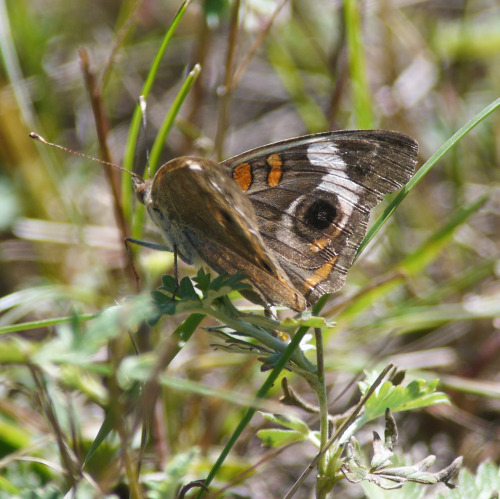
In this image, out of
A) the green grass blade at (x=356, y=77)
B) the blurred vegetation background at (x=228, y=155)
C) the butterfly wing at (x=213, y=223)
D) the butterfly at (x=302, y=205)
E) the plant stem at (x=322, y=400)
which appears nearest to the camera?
the plant stem at (x=322, y=400)

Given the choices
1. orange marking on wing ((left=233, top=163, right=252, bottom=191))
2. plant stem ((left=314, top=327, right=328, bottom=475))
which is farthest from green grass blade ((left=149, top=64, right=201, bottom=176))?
plant stem ((left=314, top=327, right=328, bottom=475))

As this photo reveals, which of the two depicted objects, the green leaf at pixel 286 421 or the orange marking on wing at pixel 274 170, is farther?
the orange marking on wing at pixel 274 170

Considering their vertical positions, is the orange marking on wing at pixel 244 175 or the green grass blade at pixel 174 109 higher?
the green grass blade at pixel 174 109

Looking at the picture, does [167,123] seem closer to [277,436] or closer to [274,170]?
[274,170]

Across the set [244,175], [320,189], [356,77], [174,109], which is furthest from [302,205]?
[356,77]

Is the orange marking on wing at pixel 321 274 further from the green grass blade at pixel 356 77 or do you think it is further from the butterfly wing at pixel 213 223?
the green grass blade at pixel 356 77

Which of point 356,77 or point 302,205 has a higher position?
point 356,77

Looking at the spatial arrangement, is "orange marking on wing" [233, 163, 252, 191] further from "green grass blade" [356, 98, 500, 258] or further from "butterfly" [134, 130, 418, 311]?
"green grass blade" [356, 98, 500, 258]

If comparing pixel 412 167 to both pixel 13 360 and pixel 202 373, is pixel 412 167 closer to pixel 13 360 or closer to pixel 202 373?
pixel 202 373

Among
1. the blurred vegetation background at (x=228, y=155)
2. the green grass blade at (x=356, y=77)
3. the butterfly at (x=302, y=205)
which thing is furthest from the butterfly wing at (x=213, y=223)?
the green grass blade at (x=356, y=77)
